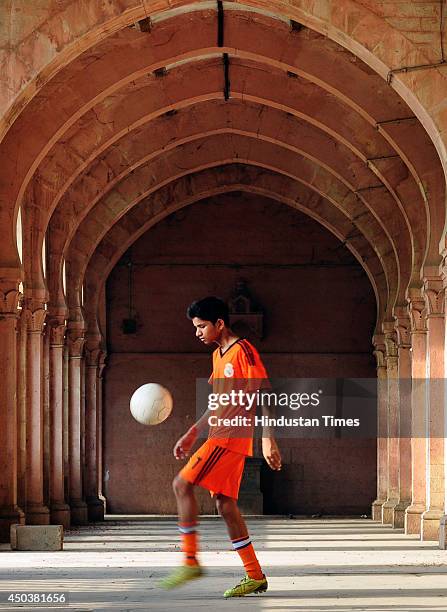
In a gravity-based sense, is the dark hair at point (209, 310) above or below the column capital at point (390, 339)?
below

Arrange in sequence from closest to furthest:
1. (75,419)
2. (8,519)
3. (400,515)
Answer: (8,519)
(400,515)
(75,419)

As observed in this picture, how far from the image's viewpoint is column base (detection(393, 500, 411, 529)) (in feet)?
93.1

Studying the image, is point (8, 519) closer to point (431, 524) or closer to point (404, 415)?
point (431, 524)

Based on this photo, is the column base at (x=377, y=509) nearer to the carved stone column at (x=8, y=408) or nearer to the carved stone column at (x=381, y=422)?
the carved stone column at (x=381, y=422)

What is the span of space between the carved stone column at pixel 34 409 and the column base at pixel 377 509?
9.05 m

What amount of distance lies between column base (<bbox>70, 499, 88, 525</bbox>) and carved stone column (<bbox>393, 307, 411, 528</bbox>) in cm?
657

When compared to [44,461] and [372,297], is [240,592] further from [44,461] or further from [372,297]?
[372,297]

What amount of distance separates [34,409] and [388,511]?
856cm

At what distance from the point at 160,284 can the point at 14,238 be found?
44.9 ft

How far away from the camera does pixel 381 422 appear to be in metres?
33.5

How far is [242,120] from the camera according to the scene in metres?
29.0

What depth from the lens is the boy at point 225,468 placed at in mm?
10727

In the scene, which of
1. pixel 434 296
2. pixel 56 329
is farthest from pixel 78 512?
pixel 434 296

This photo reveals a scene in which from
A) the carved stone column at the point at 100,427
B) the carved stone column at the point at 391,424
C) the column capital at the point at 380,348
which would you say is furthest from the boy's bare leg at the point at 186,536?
the carved stone column at the point at 100,427
